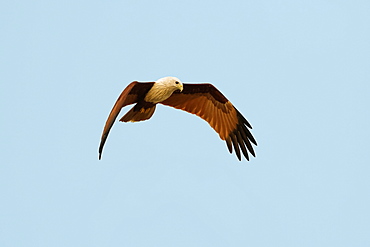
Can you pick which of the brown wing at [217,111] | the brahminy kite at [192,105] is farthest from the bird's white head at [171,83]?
the brown wing at [217,111]

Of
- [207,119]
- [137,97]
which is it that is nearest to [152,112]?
[137,97]

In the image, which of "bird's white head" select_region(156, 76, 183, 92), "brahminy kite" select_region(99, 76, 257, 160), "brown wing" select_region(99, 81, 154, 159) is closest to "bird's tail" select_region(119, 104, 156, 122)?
"brahminy kite" select_region(99, 76, 257, 160)

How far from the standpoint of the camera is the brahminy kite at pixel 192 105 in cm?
1517

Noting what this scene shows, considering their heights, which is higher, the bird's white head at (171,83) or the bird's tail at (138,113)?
the bird's white head at (171,83)

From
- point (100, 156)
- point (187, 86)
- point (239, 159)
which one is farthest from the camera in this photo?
point (239, 159)

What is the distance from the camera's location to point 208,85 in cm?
1669

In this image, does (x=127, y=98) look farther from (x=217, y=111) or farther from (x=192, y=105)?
(x=217, y=111)

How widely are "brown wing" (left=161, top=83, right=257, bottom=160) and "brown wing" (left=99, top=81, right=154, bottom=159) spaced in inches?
54.2

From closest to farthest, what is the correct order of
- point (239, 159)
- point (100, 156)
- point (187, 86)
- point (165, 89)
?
1. point (100, 156)
2. point (165, 89)
3. point (187, 86)
4. point (239, 159)

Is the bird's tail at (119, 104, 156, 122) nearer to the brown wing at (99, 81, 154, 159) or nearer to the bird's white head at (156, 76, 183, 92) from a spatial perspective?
the brown wing at (99, 81, 154, 159)

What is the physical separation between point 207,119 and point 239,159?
122cm

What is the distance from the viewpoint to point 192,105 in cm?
1698

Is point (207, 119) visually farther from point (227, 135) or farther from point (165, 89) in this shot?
point (165, 89)

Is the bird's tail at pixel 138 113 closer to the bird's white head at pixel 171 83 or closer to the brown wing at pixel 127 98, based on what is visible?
the brown wing at pixel 127 98
